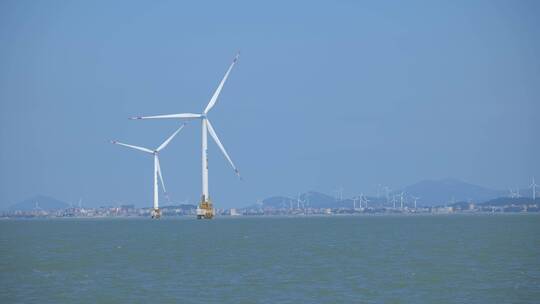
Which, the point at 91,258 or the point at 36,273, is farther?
the point at 91,258

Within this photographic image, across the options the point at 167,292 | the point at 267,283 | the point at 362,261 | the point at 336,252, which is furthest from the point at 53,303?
the point at 336,252

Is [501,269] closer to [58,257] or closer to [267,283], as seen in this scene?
[267,283]

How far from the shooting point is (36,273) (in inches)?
2542

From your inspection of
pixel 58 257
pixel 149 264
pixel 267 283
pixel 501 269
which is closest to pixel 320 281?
pixel 267 283

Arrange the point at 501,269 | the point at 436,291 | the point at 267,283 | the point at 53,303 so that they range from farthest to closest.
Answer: the point at 501,269
the point at 267,283
the point at 436,291
the point at 53,303

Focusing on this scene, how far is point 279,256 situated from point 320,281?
77.5ft

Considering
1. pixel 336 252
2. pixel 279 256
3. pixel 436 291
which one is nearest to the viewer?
pixel 436 291

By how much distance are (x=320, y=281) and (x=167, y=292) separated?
1086 cm

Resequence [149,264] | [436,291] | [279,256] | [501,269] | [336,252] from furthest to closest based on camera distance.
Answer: [336,252], [279,256], [149,264], [501,269], [436,291]

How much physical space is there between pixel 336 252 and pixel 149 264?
70.4 ft

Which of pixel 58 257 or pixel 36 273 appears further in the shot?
pixel 58 257

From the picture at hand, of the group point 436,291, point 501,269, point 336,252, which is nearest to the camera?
point 436,291

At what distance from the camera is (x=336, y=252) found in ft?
283

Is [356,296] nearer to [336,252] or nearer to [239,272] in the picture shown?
[239,272]
